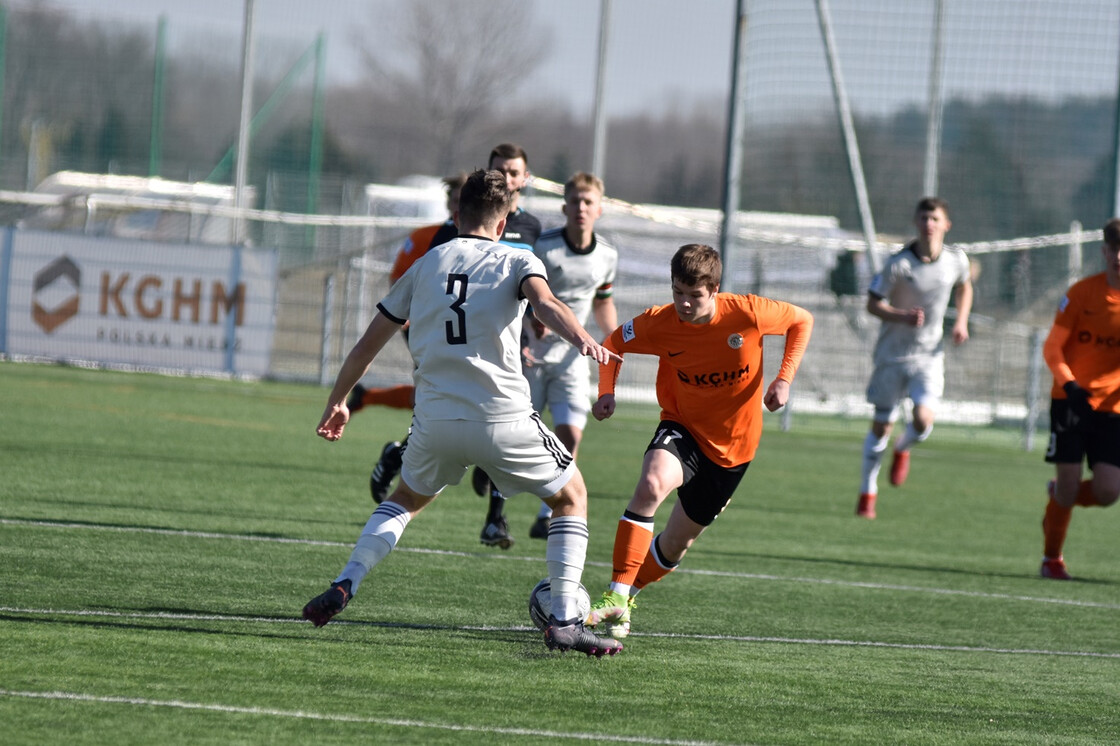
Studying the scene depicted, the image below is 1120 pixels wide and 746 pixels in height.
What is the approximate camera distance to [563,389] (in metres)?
8.94

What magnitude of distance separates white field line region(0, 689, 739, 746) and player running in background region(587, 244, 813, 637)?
164cm

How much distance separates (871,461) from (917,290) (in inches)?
57.1

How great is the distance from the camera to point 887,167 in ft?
65.0

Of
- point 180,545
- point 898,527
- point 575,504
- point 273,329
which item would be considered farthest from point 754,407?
point 273,329

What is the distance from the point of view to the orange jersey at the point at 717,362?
6125 mm

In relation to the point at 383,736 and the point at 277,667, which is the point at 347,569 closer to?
the point at 277,667

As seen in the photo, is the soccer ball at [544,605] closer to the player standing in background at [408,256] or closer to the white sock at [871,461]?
the player standing in background at [408,256]

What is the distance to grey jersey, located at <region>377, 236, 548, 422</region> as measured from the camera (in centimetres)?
521

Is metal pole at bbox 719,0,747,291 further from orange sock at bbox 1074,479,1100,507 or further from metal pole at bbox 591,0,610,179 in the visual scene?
metal pole at bbox 591,0,610,179

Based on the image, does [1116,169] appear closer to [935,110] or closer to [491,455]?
[935,110]

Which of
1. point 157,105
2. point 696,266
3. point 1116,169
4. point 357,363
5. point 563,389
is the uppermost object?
point 157,105

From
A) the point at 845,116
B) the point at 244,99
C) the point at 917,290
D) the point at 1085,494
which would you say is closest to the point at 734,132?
the point at 845,116

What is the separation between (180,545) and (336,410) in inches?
98.0

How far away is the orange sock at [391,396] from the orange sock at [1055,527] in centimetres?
419
